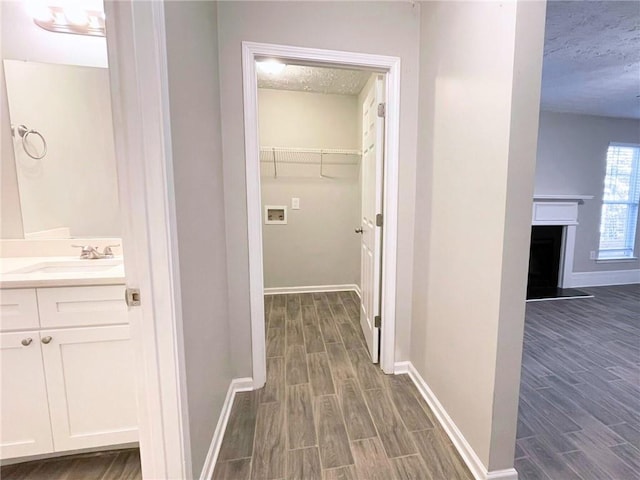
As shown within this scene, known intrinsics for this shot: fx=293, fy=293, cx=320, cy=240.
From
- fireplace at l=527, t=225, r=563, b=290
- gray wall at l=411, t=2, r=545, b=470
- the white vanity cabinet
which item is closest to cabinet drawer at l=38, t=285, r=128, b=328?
the white vanity cabinet

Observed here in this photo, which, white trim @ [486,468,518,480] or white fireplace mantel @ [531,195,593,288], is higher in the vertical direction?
white fireplace mantel @ [531,195,593,288]

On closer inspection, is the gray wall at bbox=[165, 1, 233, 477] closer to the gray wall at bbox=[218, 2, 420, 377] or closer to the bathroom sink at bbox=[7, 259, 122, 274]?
the gray wall at bbox=[218, 2, 420, 377]

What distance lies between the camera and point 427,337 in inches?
70.9

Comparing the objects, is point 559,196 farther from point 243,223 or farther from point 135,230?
point 135,230

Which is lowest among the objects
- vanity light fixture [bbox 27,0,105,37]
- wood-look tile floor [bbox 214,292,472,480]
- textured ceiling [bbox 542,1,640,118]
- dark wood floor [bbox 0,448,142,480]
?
dark wood floor [bbox 0,448,142,480]

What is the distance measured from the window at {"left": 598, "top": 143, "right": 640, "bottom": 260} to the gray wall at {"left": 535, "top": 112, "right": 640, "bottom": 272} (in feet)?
0.40

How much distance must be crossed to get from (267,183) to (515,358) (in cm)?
299

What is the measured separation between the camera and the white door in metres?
1.99

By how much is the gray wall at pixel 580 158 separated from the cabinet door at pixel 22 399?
16.7 ft

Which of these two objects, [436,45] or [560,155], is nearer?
[436,45]

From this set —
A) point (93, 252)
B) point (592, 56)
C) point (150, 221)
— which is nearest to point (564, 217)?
point (592, 56)

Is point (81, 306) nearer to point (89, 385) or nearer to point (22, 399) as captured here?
point (89, 385)

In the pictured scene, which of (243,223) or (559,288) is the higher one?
(243,223)

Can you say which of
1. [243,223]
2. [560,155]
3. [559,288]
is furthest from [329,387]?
[560,155]
